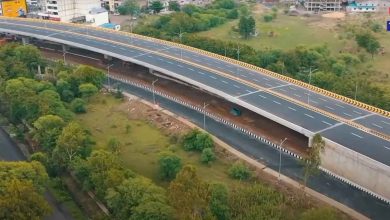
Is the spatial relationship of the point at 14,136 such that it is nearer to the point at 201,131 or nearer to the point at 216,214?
the point at 201,131

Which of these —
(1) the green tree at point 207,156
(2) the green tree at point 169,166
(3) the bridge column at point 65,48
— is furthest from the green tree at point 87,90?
(3) the bridge column at point 65,48

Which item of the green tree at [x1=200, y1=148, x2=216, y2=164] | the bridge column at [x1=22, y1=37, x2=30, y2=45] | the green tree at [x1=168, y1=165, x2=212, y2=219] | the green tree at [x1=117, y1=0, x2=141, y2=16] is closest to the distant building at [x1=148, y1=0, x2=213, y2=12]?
the green tree at [x1=117, y1=0, x2=141, y2=16]

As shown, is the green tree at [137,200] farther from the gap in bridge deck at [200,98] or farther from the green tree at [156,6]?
the green tree at [156,6]

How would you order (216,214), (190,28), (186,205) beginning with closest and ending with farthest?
(186,205) < (216,214) < (190,28)

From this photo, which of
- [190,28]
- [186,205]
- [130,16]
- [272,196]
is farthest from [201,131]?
[130,16]

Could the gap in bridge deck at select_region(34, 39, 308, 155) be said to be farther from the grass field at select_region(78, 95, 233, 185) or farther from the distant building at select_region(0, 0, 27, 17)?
the distant building at select_region(0, 0, 27, 17)

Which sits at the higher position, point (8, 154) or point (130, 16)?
point (130, 16)

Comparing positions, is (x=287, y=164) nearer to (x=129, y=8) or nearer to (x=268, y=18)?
(x=268, y=18)
